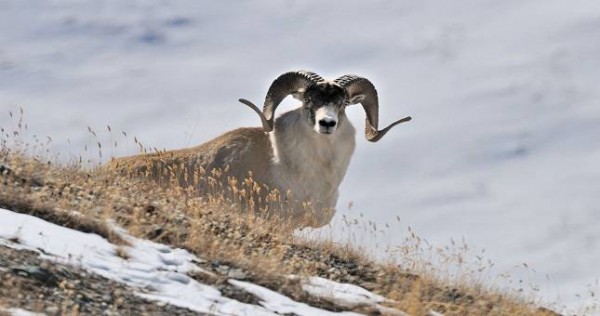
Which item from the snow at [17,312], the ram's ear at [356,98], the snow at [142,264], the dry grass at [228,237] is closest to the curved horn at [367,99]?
the ram's ear at [356,98]

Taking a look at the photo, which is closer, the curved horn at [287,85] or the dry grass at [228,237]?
the dry grass at [228,237]

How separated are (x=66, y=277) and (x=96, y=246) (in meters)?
1.16

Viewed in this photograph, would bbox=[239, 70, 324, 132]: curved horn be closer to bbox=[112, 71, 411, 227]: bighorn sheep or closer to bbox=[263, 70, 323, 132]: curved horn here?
bbox=[263, 70, 323, 132]: curved horn

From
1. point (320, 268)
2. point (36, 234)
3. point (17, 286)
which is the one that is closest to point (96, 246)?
point (36, 234)

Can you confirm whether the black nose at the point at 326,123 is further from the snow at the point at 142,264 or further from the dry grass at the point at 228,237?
the snow at the point at 142,264

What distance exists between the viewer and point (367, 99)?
1848cm

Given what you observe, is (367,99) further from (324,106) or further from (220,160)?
(220,160)

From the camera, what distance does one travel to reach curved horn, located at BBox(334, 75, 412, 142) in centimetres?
1800

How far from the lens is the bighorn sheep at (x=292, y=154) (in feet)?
54.5

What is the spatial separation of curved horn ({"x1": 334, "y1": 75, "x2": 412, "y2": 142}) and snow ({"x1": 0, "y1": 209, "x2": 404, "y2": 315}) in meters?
8.46

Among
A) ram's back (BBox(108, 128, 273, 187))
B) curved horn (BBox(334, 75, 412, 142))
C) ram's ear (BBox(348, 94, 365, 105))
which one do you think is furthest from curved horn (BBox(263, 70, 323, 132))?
ram's back (BBox(108, 128, 273, 187))

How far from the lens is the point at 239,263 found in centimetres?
1011

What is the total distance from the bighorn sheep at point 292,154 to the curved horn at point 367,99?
0.50m

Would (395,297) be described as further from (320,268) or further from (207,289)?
(207,289)
